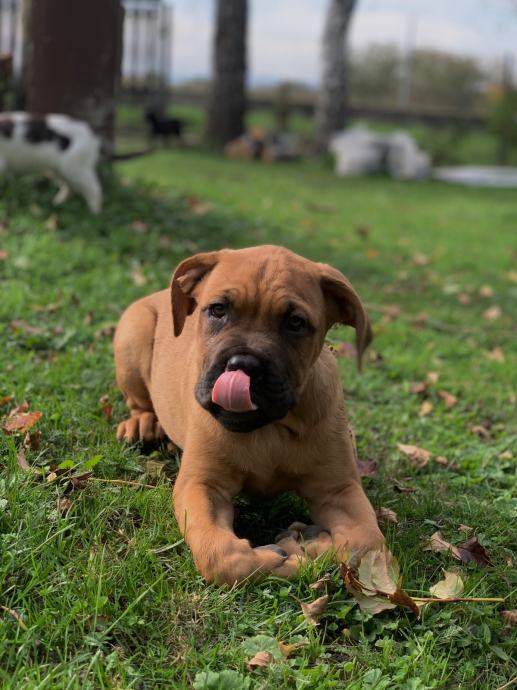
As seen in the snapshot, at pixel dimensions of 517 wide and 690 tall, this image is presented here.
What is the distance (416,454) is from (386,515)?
900 millimetres

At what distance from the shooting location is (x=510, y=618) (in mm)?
3016

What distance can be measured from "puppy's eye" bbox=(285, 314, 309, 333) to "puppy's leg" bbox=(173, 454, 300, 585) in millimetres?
658

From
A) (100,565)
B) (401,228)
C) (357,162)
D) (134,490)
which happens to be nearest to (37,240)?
(134,490)

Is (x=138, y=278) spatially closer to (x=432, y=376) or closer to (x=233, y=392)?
(x=432, y=376)

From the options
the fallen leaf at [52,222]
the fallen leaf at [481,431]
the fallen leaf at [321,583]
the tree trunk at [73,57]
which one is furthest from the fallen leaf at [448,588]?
the tree trunk at [73,57]

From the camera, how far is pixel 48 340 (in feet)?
17.8

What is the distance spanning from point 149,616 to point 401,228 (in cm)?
1036

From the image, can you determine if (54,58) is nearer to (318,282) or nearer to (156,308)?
(156,308)

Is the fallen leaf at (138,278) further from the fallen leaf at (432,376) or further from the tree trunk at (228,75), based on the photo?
the tree trunk at (228,75)

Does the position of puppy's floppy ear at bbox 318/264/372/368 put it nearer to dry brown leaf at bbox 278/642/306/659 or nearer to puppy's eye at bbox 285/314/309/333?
puppy's eye at bbox 285/314/309/333

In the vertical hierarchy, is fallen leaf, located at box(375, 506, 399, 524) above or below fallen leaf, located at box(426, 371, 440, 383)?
below

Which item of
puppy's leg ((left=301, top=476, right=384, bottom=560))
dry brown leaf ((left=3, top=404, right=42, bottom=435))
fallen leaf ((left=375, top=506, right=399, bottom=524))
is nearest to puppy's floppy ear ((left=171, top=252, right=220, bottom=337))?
dry brown leaf ((left=3, top=404, right=42, bottom=435))

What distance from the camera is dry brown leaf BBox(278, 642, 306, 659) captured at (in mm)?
2699

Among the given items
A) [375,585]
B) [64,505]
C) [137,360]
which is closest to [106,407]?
[137,360]
